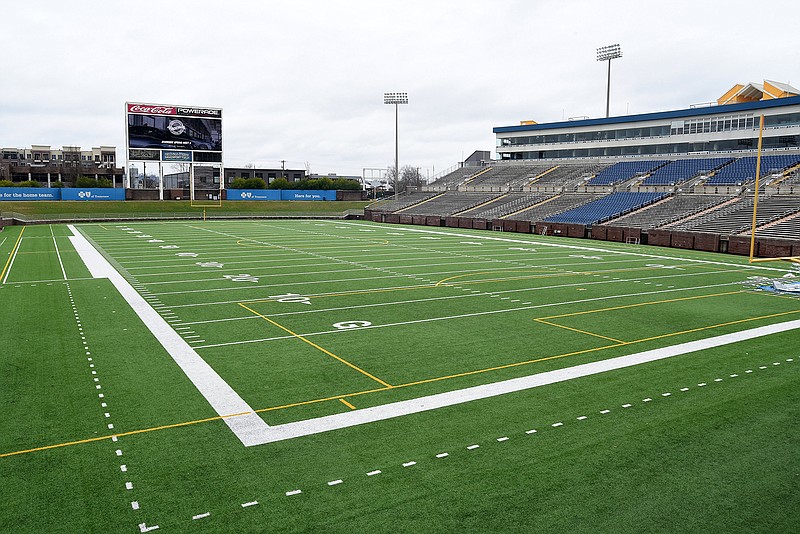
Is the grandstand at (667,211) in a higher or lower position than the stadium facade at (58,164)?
lower

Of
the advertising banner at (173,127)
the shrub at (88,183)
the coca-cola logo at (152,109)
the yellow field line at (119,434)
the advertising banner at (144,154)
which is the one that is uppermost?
the coca-cola logo at (152,109)

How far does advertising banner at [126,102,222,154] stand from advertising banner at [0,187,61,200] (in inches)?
485

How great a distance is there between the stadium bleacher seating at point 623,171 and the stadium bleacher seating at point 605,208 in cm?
546

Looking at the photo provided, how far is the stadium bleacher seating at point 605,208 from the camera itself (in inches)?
1713

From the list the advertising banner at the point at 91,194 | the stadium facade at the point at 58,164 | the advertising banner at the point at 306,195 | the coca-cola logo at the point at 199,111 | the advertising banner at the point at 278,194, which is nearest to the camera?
the coca-cola logo at the point at 199,111

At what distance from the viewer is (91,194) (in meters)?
64.2

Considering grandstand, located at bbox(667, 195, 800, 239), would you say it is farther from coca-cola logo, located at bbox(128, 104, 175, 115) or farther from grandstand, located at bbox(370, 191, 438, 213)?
coca-cola logo, located at bbox(128, 104, 175, 115)

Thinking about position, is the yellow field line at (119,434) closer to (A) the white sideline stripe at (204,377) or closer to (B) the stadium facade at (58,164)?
(A) the white sideline stripe at (204,377)

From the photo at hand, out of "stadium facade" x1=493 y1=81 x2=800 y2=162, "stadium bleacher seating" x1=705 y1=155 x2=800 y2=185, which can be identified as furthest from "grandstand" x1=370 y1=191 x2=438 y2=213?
"stadium bleacher seating" x1=705 y1=155 x2=800 y2=185

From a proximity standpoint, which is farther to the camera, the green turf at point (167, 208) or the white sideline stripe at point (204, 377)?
the green turf at point (167, 208)

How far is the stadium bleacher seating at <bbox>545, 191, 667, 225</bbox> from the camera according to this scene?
43.5 meters

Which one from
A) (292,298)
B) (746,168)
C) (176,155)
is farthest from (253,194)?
(292,298)

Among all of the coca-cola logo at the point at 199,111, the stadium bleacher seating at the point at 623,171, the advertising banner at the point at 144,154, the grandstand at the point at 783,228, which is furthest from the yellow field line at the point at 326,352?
the coca-cola logo at the point at 199,111

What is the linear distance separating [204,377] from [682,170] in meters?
48.6
